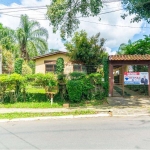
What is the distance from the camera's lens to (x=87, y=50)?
20844mm

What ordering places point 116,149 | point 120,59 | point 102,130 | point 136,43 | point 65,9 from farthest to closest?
point 136,43
point 120,59
point 65,9
point 102,130
point 116,149

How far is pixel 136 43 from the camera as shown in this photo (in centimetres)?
2147

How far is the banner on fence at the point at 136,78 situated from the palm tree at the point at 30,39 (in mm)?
18867

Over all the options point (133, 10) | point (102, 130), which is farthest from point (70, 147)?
point (133, 10)

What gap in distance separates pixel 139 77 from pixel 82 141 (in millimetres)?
9811

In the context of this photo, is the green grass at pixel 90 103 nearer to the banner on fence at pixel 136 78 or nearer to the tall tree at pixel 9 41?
the banner on fence at pixel 136 78

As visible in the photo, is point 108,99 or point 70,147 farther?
point 108,99

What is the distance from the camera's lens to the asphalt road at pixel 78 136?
496 cm

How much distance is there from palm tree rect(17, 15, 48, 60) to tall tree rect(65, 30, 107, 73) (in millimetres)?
9732

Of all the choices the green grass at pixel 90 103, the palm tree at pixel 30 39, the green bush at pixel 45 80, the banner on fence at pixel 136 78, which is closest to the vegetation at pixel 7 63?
the palm tree at pixel 30 39

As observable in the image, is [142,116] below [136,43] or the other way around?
below

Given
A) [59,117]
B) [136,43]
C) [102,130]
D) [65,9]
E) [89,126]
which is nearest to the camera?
[102,130]

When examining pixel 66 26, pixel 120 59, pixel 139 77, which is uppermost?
pixel 66 26

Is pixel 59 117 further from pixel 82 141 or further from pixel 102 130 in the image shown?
pixel 82 141
